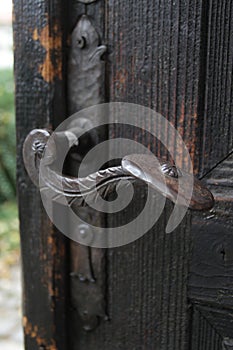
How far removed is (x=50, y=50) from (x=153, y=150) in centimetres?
17

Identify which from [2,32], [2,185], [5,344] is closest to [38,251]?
[5,344]

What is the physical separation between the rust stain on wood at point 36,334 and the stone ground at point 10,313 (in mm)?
1358

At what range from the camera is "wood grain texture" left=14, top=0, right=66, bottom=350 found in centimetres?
57

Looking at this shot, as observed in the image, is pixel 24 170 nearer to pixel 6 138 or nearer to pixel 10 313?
pixel 10 313

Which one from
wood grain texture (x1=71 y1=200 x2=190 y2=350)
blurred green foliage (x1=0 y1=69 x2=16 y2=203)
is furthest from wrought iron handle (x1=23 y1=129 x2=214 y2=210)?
blurred green foliage (x1=0 y1=69 x2=16 y2=203)

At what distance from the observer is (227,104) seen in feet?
1.62

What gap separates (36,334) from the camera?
652mm

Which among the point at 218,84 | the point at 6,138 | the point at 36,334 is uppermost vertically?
the point at 218,84

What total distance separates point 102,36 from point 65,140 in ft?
0.42

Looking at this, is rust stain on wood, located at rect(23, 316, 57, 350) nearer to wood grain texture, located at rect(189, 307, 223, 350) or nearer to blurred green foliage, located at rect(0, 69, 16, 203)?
wood grain texture, located at rect(189, 307, 223, 350)

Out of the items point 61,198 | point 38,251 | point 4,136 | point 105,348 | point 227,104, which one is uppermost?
point 227,104

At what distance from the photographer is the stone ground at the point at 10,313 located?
1972mm

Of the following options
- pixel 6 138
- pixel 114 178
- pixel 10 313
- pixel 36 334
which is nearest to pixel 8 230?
pixel 6 138

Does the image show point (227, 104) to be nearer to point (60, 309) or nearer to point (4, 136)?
point (60, 309)
